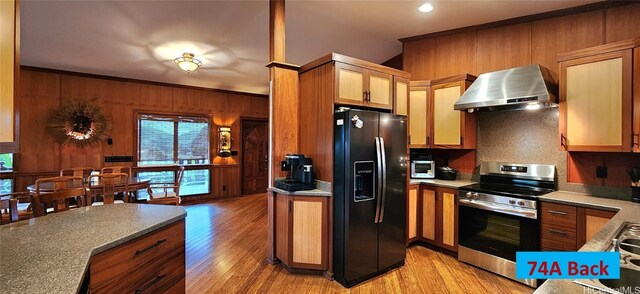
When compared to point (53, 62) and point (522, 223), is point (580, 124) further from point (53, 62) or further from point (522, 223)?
point (53, 62)

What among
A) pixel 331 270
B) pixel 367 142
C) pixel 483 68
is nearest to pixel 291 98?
pixel 367 142

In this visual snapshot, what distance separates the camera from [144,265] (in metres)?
1.48

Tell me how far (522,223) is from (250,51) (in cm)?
420

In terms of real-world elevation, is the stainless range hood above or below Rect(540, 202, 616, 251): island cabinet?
above

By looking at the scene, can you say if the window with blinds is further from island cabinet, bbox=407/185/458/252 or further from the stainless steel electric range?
the stainless steel electric range

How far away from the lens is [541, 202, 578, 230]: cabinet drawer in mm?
2420

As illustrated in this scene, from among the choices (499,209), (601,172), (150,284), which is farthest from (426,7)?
(150,284)

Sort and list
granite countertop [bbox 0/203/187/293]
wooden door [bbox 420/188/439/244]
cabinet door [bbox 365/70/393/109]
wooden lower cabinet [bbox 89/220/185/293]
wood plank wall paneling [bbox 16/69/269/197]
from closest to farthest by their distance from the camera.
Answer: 1. granite countertop [bbox 0/203/187/293]
2. wooden lower cabinet [bbox 89/220/185/293]
3. cabinet door [bbox 365/70/393/109]
4. wooden door [bbox 420/188/439/244]
5. wood plank wall paneling [bbox 16/69/269/197]

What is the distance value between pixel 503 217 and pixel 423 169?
1123 mm

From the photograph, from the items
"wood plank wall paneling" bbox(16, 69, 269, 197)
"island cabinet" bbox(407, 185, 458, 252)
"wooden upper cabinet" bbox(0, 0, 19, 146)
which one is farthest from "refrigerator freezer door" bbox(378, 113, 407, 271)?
"wood plank wall paneling" bbox(16, 69, 269, 197)

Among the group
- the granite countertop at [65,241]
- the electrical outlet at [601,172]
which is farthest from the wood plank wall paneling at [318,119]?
the electrical outlet at [601,172]

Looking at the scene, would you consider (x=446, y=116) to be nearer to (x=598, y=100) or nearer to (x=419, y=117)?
(x=419, y=117)

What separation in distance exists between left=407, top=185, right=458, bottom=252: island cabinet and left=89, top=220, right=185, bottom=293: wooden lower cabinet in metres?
2.64

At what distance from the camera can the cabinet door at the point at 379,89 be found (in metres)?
2.99
